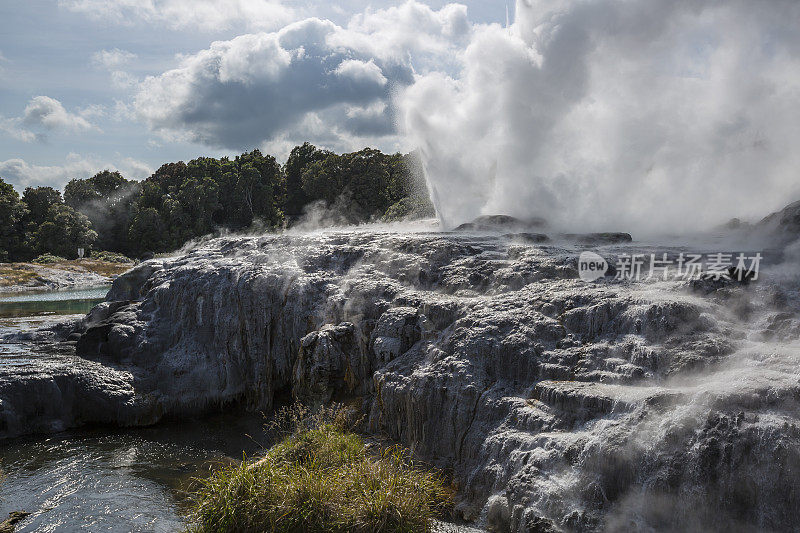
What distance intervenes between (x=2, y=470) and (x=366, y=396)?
738 centimetres

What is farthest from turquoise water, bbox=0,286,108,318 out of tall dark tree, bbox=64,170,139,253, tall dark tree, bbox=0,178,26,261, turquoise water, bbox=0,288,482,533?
tall dark tree, bbox=64,170,139,253

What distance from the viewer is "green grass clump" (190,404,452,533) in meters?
7.01

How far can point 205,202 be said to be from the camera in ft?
177

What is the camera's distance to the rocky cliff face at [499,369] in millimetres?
6676

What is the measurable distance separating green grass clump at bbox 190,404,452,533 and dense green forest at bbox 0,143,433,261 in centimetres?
3614

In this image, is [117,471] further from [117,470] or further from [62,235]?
[62,235]

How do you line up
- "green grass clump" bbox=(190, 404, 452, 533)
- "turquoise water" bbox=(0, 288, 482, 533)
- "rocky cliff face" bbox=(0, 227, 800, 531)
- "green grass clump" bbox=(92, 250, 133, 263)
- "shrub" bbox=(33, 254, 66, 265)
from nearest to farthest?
"rocky cliff face" bbox=(0, 227, 800, 531) → "green grass clump" bbox=(190, 404, 452, 533) → "turquoise water" bbox=(0, 288, 482, 533) → "shrub" bbox=(33, 254, 66, 265) → "green grass clump" bbox=(92, 250, 133, 263)

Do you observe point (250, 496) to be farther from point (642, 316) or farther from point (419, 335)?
point (642, 316)

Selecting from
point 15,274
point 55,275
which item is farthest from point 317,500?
point 55,275

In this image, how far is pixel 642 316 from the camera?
8.85m

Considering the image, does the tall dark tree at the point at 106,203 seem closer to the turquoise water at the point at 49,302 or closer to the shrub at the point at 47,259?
the shrub at the point at 47,259

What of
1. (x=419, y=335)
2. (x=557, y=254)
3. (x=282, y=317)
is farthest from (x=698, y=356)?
(x=282, y=317)

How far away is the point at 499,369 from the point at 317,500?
384 cm

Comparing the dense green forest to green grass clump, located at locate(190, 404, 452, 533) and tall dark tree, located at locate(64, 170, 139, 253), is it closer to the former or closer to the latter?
tall dark tree, located at locate(64, 170, 139, 253)
